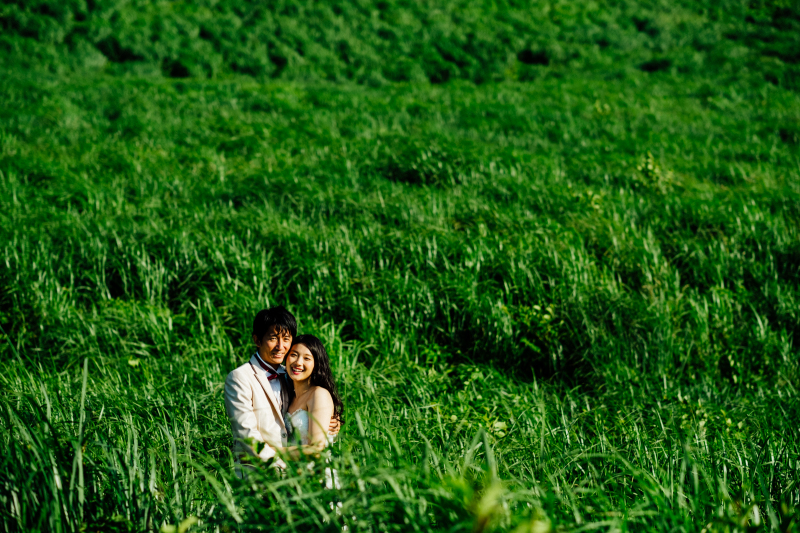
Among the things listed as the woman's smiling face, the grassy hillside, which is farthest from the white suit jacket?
the grassy hillside

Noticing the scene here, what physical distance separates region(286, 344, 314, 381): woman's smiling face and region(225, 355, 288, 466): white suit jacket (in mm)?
108

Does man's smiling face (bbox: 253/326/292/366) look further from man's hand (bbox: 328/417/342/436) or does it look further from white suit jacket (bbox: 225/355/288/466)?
man's hand (bbox: 328/417/342/436)

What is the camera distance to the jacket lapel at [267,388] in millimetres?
2031

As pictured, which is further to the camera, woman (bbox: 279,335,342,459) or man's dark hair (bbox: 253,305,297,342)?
man's dark hair (bbox: 253,305,297,342)

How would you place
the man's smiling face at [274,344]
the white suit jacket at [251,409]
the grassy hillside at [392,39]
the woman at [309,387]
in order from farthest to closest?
the grassy hillside at [392,39]
the man's smiling face at [274,344]
the woman at [309,387]
the white suit jacket at [251,409]

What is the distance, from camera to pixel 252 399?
6.47 ft

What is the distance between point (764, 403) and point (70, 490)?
3512 millimetres

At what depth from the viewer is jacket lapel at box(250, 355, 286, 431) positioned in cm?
203

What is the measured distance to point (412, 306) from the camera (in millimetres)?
3789

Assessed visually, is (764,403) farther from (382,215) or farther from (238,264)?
(238,264)

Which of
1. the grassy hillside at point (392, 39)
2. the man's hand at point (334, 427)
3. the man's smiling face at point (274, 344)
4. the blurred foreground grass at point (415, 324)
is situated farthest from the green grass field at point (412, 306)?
the grassy hillside at point (392, 39)

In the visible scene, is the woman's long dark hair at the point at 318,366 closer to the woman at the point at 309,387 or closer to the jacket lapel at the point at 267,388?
the woman at the point at 309,387

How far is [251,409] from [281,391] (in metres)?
0.25

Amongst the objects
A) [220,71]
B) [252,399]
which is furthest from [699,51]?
[252,399]
